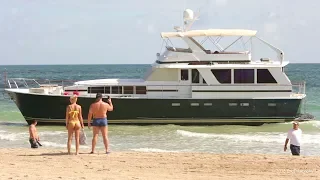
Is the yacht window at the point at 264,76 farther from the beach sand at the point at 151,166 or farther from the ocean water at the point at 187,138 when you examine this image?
the beach sand at the point at 151,166

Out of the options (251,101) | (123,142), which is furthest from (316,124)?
(123,142)

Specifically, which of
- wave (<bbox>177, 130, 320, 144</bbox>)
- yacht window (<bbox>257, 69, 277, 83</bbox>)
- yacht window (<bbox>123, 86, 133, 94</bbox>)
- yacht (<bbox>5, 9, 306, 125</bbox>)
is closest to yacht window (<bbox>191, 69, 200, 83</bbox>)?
yacht (<bbox>5, 9, 306, 125</bbox>)

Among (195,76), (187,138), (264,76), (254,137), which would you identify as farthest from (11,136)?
(264,76)

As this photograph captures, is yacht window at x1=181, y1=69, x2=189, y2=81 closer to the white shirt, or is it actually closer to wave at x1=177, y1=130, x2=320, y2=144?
wave at x1=177, y1=130, x2=320, y2=144

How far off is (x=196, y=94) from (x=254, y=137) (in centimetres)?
294

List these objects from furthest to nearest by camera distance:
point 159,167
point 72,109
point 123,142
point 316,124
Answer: point 316,124 < point 123,142 < point 72,109 < point 159,167

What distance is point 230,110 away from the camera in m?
19.6

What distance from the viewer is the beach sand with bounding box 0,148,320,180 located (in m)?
9.83

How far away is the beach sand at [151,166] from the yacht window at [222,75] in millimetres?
7746

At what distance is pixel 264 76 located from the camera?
64.2 feet

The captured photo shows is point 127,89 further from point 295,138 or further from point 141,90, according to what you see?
point 295,138

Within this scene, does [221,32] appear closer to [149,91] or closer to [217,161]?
[149,91]

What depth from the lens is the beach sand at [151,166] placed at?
32.2 feet

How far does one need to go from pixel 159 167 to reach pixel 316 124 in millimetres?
12090
